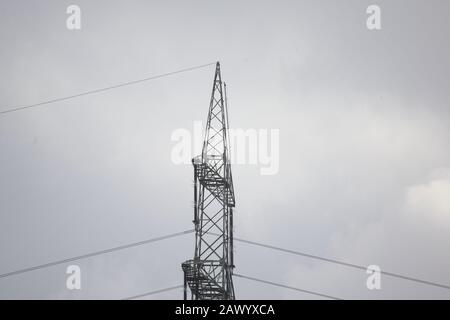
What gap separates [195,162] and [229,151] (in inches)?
142

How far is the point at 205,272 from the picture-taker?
2443 inches

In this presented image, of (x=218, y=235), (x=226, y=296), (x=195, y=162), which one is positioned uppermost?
(x=195, y=162)

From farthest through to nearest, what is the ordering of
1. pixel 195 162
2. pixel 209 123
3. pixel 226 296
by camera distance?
1. pixel 209 123
2. pixel 195 162
3. pixel 226 296
